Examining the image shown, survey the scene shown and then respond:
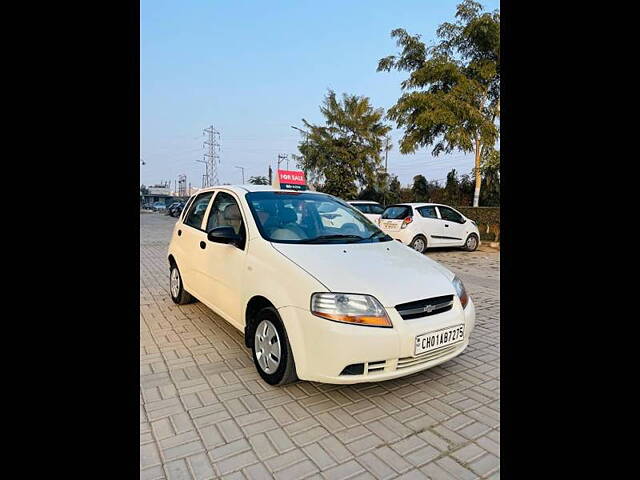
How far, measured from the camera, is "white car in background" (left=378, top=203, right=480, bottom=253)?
400 inches

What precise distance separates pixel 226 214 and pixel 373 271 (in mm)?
1752

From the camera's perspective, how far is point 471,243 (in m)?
11.8

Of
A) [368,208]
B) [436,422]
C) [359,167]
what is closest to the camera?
[436,422]

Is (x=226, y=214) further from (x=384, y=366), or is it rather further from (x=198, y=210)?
(x=384, y=366)

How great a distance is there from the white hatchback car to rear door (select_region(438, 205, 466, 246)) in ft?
25.0

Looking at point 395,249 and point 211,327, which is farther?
point 211,327

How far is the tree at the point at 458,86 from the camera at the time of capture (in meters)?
14.5

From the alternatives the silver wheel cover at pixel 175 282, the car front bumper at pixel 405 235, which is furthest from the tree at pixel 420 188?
the silver wheel cover at pixel 175 282

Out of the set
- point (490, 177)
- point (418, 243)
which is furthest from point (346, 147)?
point (418, 243)

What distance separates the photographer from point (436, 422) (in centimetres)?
252

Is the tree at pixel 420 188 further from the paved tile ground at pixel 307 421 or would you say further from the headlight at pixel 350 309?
the headlight at pixel 350 309
